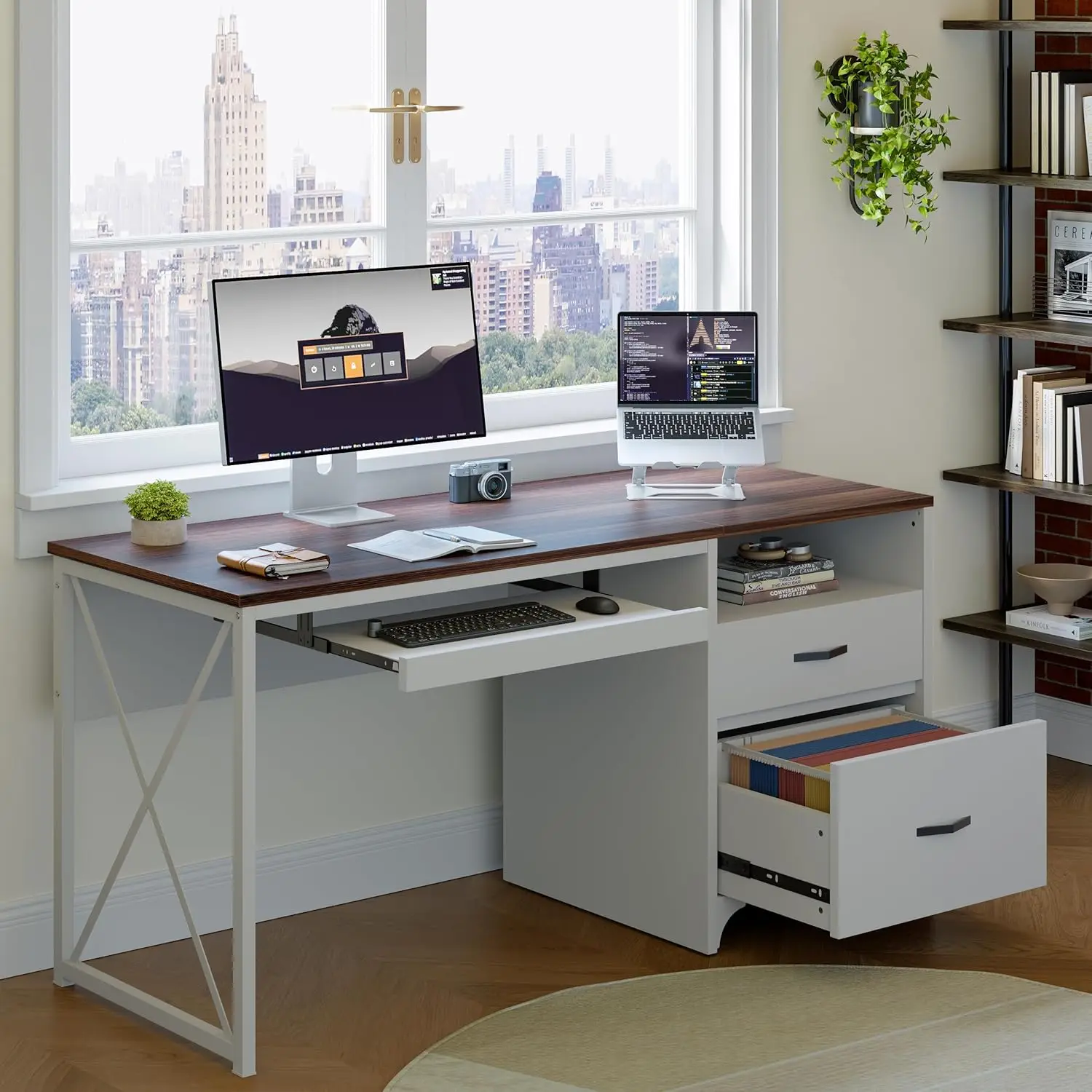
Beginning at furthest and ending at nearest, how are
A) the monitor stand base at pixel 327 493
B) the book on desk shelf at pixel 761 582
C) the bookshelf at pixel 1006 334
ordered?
the bookshelf at pixel 1006 334
the book on desk shelf at pixel 761 582
the monitor stand base at pixel 327 493

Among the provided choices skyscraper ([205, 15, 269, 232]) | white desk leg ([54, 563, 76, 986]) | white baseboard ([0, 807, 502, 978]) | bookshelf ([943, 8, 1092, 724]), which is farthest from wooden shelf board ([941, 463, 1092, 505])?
white desk leg ([54, 563, 76, 986])

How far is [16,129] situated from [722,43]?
1611 millimetres

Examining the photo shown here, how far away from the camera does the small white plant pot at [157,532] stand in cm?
339

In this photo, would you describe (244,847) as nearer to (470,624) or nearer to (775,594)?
(470,624)

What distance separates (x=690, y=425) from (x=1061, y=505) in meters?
1.40

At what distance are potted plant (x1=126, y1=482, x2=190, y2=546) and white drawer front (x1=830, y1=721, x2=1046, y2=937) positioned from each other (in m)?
1.19

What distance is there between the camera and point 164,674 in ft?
11.8

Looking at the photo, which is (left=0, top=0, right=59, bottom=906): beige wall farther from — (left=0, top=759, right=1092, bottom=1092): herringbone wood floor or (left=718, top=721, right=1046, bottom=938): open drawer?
(left=718, top=721, right=1046, bottom=938): open drawer

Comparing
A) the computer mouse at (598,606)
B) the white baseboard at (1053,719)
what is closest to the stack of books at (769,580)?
the computer mouse at (598,606)

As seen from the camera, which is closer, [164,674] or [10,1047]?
[10,1047]

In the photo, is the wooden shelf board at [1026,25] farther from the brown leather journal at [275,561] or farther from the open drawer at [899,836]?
the brown leather journal at [275,561]

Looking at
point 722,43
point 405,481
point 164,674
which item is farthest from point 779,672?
point 722,43

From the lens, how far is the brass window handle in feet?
12.6

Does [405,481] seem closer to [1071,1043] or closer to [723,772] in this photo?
[723,772]
